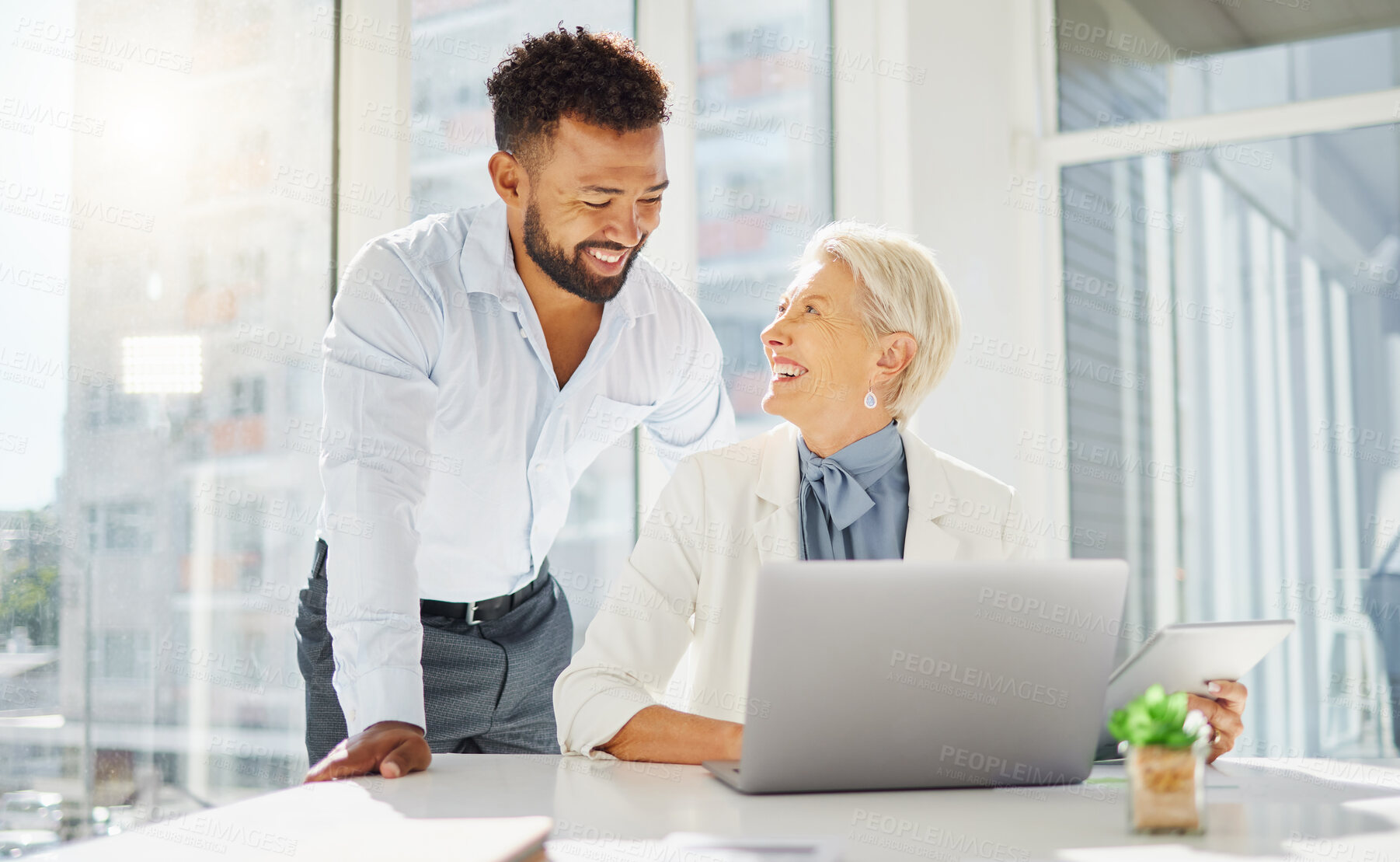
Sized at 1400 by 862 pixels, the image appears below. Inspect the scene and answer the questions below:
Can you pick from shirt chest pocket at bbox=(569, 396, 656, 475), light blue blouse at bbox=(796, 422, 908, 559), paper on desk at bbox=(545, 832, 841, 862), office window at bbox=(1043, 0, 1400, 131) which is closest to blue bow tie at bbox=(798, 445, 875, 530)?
light blue blouse at bbox=(796, 422, 908, 559)

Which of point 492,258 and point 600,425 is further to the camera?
point 600,425

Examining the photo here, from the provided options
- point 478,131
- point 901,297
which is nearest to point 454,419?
point 901,297

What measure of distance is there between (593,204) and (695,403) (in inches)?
21.1

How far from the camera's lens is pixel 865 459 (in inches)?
→ 73.9

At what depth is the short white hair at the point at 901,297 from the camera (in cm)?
194

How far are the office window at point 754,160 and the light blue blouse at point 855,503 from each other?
166cm

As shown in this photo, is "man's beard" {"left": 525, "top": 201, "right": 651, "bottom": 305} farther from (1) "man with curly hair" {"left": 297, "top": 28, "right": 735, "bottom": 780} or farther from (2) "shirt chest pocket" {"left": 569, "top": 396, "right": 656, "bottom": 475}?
(2) "shirt chest pocket" {"left": 569, "top": 396, "right": 656, "bottom": 475}

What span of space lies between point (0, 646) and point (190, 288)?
28.2 inches

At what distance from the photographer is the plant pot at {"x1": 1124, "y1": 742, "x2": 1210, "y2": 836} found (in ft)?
3.42

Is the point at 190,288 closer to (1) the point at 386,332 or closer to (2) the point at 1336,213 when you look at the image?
(1) the point at 386,332

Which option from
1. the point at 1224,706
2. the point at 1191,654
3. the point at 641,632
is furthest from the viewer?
the point at 641,632

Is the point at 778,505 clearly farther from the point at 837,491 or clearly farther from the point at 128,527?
the point at 128,527

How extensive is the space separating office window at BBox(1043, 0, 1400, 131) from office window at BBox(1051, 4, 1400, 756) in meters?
0.02

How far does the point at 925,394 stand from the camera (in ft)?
6.61
